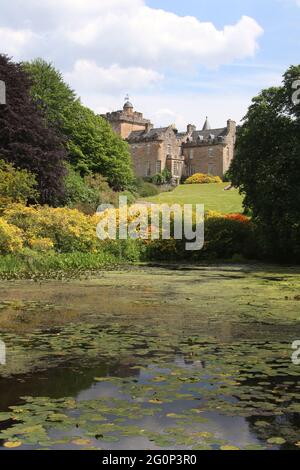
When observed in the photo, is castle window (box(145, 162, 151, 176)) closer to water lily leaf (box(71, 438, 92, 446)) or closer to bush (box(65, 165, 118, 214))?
bush (box(65, 165, 118, 214))

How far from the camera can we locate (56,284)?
57.1 feet

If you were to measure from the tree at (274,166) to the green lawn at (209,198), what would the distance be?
13346 mm

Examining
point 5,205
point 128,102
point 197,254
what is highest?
point 128,102

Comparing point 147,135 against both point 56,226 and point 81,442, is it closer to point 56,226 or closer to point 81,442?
point 56,226

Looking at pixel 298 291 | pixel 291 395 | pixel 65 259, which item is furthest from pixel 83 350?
pixel 65 259

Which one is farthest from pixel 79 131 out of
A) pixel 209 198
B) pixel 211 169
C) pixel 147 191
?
pixel 211 169

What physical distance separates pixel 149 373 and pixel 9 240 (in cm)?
1513

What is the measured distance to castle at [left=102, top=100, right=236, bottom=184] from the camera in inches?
3401

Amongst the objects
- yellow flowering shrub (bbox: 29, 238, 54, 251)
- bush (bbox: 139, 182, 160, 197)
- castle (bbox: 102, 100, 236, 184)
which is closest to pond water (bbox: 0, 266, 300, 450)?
yellow flowering shrub (bbox: 29, 238, 54, 251)

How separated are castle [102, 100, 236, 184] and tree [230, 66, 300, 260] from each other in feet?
176

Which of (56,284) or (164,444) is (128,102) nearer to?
(56,284)

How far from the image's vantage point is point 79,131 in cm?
5191

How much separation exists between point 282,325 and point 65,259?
13763 millimetres
